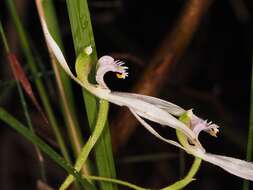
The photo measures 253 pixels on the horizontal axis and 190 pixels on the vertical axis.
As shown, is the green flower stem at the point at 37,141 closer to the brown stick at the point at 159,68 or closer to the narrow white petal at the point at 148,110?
the narrow white petal at the point at 148,110

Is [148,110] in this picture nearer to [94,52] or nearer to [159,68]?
[94,52]

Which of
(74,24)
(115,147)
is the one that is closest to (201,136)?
(115,147)

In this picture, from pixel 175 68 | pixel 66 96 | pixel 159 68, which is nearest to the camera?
pixel 66 96

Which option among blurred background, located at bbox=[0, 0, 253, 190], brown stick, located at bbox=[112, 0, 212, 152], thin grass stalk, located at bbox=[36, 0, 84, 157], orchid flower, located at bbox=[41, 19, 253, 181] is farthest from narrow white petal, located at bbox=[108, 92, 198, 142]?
blurred background, located at bbox=[0, 0, 253, 190]

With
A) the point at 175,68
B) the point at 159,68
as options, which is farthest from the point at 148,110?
the point at 175,68

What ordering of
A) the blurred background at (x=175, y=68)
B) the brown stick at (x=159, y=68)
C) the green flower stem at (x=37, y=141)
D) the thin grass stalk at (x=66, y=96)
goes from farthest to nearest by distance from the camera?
the blurred background at (x=175, y=68)
the brown stick at (x=159, y=68)
the thin grass stalk at (x=66, y=96)
the green flower stem at (x=37, y=141)

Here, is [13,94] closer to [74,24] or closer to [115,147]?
[115,147]

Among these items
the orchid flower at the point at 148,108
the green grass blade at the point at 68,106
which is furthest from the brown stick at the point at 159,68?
the orchid flower at the point at 148,108
